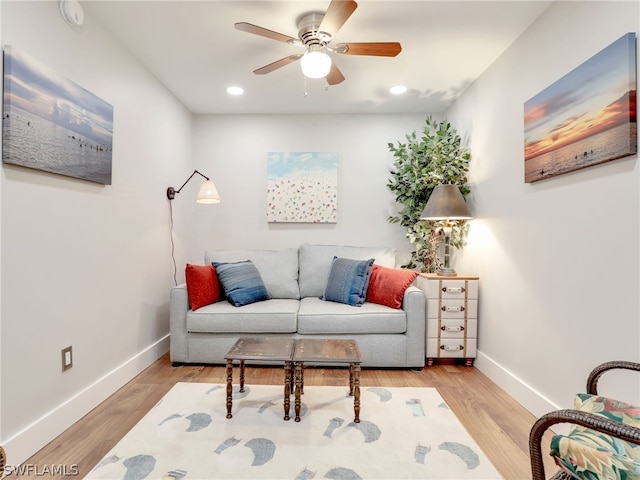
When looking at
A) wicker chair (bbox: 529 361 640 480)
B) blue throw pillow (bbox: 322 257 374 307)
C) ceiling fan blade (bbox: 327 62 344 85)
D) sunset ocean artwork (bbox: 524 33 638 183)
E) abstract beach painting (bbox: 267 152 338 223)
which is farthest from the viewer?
abstract beach painting (bbox: 267 152 338 223)

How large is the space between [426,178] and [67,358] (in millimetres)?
3037

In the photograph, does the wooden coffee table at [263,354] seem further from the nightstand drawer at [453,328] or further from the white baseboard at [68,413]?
the nightstand drawer at [453,328]

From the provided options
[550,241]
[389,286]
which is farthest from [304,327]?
[550,241]

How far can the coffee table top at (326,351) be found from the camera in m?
1.85

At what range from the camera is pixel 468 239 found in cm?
309

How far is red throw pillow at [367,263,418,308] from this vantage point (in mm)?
2857

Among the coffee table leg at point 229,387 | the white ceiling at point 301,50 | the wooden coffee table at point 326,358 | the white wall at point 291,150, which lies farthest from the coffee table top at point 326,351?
the white ceiling at point 301,50

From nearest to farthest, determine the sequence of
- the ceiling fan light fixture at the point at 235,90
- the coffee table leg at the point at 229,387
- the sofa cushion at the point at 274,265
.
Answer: the coffee table leg at the point at 229,387 < the ceiling fan light fixture at the point at 235,90 < the sofa cushion at the point at 274,265

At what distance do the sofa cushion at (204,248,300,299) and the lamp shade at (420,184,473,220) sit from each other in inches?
57.3

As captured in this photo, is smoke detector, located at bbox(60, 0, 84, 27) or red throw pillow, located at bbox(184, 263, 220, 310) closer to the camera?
smoke detector, located at bbox(60, 0, 84, 27)

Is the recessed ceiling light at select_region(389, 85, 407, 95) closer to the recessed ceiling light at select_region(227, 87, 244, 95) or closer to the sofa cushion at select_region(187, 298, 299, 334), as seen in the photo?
the recessed ceiling light at select_region(227, 87, 244, 95)

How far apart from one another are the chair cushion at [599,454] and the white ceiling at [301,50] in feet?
7.29

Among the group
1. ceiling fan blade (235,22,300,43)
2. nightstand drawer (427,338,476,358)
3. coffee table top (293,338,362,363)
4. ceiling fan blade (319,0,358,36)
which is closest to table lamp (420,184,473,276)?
nightstand drawer (427,338,476,358)

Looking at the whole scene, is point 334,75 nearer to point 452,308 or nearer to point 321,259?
point 321,259
